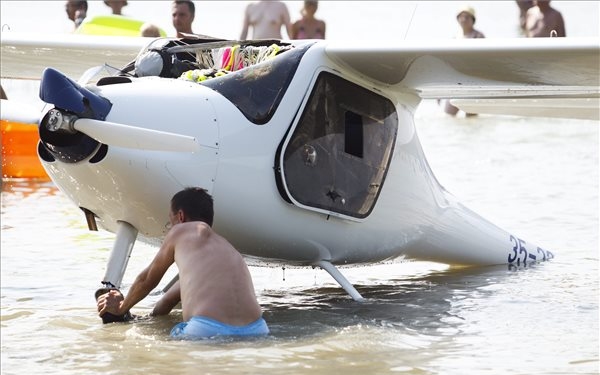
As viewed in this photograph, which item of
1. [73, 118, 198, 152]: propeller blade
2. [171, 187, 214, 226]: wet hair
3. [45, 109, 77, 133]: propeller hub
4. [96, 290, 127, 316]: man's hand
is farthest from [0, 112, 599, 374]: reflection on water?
[45, 109, 77, 133]: propeller hub

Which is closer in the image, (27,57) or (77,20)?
(27,57)

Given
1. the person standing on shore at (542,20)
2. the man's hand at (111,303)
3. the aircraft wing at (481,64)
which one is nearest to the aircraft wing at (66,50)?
the aircraft wing at (481,64)

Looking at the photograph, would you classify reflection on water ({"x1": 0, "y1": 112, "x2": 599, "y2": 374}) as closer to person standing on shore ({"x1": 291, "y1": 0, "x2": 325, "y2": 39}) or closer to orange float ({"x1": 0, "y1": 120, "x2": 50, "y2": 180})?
orange float ({"x1": 0, "y1": 120, "x2": 50, "y2": 180})

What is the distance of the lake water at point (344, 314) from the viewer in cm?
661

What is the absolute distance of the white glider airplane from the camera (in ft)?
23.6

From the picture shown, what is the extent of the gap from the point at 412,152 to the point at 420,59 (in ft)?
3.07

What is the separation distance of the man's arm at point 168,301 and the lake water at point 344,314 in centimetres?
10

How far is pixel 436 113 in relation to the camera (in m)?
28.2

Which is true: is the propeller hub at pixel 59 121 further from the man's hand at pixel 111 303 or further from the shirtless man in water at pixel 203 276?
the man's hand at pixel 111 303

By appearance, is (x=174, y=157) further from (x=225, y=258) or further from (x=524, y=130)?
(x=524, y=130)

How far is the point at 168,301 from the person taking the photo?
7723mm

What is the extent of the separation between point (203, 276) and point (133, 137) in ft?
2.85

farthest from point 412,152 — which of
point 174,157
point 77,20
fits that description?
point 77,20

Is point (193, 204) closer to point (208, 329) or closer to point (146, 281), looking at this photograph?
point (146, 281)
